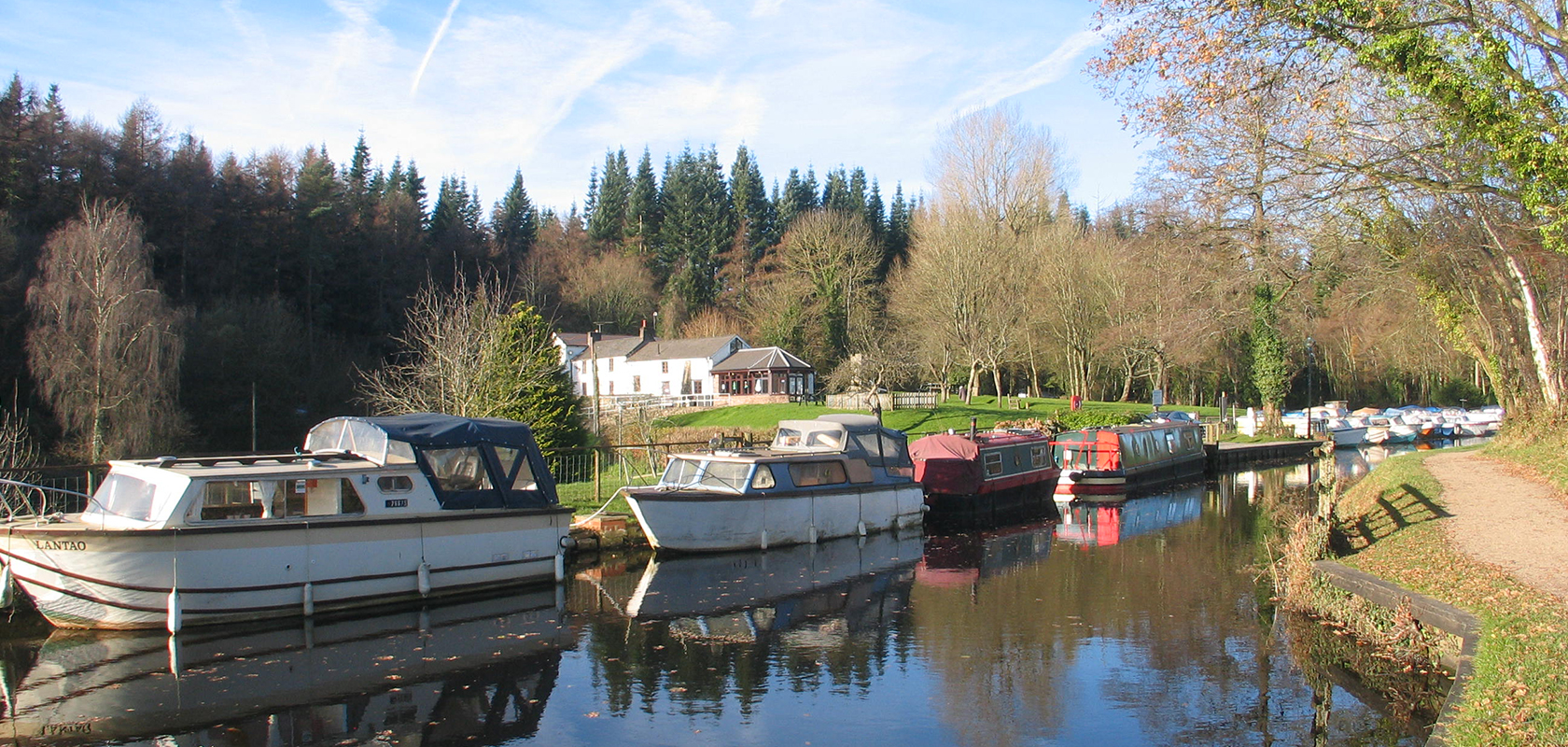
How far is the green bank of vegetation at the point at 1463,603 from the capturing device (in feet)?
25.2

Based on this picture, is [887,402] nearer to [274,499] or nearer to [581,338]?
[581,338]

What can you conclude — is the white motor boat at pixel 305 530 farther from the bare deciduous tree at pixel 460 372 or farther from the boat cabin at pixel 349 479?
the bare deciduous tree at pixel 460 372

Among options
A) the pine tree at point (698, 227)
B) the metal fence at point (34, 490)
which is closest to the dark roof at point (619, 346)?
the pine tree at point (698, 227)

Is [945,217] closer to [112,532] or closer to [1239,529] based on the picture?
[1239,529]

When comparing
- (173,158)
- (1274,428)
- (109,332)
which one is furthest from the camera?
(173,158)

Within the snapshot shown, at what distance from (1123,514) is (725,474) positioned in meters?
13.8

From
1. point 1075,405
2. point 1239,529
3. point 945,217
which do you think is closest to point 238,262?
point 945,217

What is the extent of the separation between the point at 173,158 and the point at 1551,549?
62.6 meters

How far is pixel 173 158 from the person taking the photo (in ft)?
182

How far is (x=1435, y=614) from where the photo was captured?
1105cm

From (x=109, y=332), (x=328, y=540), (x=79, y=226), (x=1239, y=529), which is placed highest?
(x=79, y=226)

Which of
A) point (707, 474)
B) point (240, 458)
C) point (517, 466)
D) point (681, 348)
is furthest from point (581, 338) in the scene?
point (240, 458)

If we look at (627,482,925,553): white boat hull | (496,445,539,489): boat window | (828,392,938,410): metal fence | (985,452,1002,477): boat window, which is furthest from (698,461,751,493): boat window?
(828,392,938,410): metal fence

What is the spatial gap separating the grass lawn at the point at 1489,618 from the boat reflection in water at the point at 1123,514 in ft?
20.9
